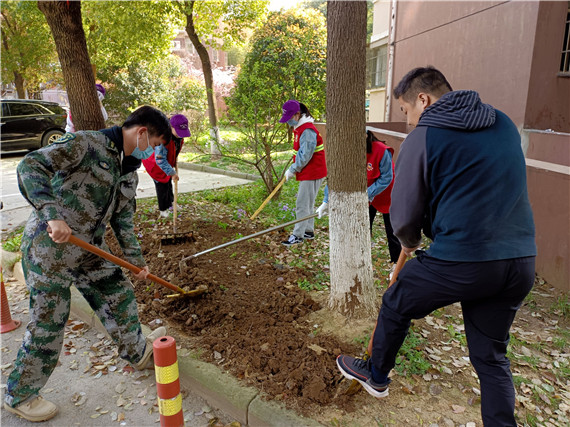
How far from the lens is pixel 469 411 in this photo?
8.10 feet

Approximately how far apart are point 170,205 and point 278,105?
321 centimetres

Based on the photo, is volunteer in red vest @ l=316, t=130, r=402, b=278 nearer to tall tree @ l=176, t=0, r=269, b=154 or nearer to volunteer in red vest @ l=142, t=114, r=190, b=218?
volunteer in red vest @ l=142, t=114, r=190, b=218

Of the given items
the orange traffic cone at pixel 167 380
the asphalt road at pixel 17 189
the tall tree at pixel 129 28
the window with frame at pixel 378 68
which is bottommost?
the asphalt road at pixel 17 189

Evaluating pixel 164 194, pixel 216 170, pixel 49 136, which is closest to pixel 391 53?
pixel 216 170

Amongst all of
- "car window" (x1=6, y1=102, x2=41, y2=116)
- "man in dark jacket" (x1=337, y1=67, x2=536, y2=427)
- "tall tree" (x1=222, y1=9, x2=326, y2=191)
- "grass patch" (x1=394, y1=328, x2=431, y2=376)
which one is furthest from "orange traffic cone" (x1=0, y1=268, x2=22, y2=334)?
"car window" (x1=6, y1=102, x2=41, y2=116)

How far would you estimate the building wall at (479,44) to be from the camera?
5.52 metres

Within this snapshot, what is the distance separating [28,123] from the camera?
41.2 ft

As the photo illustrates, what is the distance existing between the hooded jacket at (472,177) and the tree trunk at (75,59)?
189 inches

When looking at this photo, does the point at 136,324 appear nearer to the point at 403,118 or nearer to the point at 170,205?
the point at 170,205

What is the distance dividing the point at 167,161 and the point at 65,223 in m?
3.58

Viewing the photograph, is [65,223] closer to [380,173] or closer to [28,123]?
[380,173]

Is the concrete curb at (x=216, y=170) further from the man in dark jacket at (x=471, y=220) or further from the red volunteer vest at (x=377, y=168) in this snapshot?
the man in dark jacket at (x=471, y=220)

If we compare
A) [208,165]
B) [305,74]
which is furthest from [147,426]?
[208,165]

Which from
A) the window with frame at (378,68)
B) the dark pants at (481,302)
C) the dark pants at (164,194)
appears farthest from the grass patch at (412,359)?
the window with frame at (378,68)
